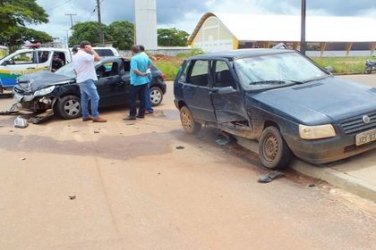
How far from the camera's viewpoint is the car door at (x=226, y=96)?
6762 millimetres

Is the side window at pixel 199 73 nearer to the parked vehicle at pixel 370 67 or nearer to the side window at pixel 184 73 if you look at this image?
the side window at pixel 184 73

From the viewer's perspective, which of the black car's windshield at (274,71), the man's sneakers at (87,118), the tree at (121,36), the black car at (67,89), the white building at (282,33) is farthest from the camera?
the tree at (121,36)

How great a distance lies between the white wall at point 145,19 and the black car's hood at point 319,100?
4792 cm

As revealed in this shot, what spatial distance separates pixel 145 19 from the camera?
174ft

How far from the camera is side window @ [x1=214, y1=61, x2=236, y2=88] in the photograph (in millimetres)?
7121

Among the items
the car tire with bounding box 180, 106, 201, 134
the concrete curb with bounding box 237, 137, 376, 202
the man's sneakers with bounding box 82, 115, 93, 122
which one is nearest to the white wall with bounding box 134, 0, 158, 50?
the man's sneakers with bounding box 82, 115, 93, 122

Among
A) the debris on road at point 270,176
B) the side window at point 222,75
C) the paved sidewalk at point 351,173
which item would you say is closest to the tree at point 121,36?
the side window at point 222,75

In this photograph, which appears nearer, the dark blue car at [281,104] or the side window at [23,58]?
the dark blue car at [281,104]

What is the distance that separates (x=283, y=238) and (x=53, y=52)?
1463 cm

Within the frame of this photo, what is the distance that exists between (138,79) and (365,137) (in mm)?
6143

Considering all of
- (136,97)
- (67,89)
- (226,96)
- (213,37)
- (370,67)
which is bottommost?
(370,67)

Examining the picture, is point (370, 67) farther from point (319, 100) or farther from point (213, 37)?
point (213, 37)

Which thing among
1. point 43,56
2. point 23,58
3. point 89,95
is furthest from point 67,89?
point 23,58

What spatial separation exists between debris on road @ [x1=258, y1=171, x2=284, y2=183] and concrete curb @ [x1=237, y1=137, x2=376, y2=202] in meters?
0.29
